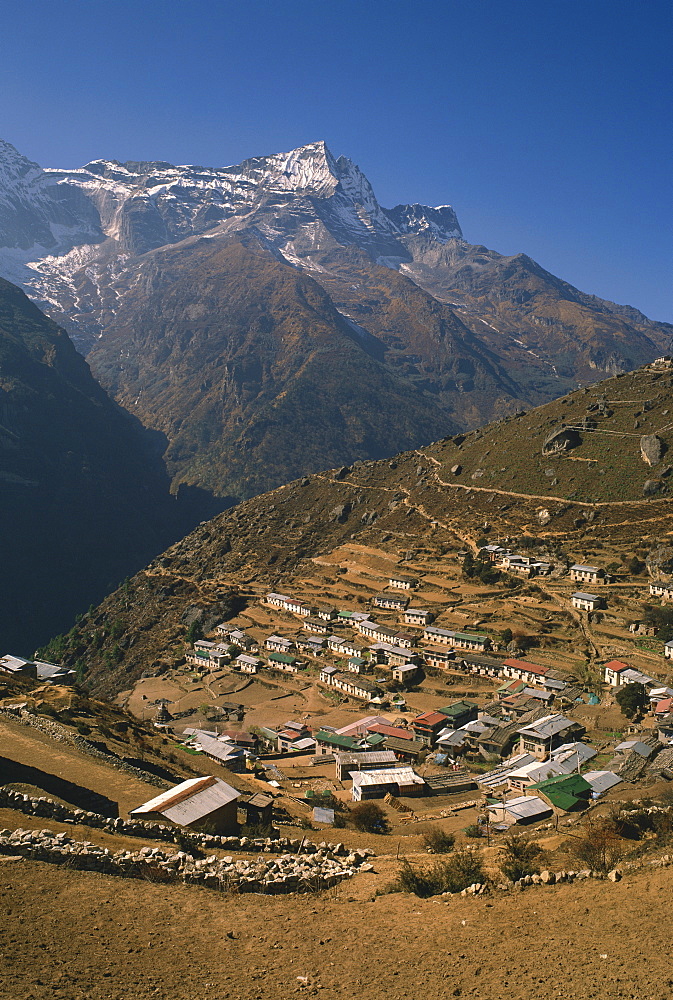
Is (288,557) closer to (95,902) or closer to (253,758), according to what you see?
(253,758)

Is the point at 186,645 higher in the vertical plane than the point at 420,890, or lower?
lower

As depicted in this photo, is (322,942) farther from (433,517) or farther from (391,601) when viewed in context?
(433,517)

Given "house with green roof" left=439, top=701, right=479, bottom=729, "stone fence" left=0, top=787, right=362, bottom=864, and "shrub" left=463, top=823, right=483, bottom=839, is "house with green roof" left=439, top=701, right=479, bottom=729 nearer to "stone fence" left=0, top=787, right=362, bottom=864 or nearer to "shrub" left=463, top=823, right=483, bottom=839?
"shrub" left=463, top=823, right=483, bottom=839

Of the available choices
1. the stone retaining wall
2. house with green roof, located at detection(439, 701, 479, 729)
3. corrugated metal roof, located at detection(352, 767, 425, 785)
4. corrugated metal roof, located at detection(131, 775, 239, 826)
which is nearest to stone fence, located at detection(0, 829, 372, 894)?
corrugated metal roof, located at detection(131, 775, 239, 826)

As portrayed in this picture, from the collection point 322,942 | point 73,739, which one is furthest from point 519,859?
point 73,739

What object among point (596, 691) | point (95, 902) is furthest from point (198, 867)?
point (596, 691)

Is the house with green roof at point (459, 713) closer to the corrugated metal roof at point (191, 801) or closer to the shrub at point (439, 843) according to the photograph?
the shrub at point (439, 843)
